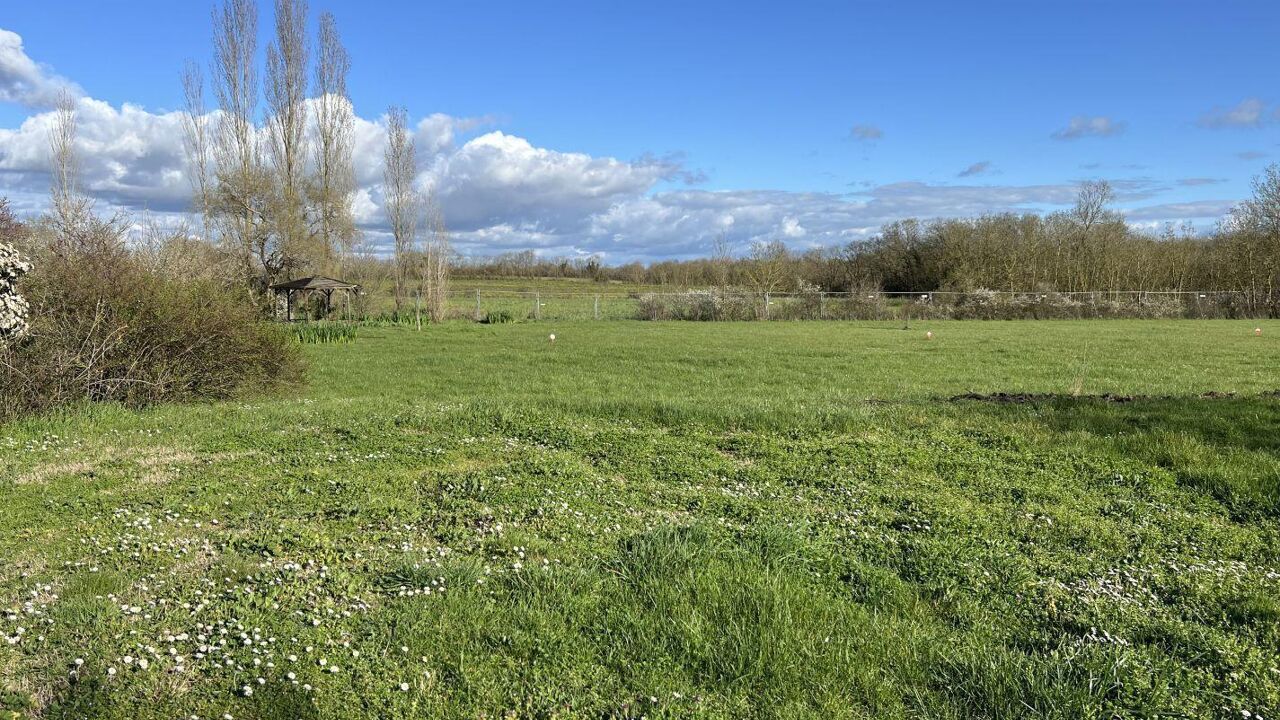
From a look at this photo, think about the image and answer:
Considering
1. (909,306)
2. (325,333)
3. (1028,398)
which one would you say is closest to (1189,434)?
(1028,398)

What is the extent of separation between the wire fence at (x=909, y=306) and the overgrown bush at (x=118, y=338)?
28257 millimetres

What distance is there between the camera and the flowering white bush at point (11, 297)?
743 cm

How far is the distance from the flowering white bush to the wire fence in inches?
1203

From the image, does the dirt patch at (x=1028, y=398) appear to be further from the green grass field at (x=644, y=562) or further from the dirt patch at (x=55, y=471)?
the dirt patch at (x=55, y=471)

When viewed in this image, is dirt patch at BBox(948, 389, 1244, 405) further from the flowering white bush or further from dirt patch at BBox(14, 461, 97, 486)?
the flowering white bush

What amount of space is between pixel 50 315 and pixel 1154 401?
1299 cm

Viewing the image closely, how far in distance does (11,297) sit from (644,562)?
7.79 metres

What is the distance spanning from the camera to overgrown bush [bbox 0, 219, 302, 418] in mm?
7973

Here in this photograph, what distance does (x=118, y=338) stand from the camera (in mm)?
8625

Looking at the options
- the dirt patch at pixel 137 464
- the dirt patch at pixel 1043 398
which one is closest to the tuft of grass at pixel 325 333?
the dirt patch at pixel 137 464

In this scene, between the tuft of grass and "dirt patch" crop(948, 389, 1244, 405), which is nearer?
"dirt patch" crop(948, 389, 1244, 405)

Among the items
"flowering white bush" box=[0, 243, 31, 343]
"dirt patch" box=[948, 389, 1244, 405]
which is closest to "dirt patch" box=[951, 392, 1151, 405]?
"dirt patch" box=[948, 389, 1244, 405]

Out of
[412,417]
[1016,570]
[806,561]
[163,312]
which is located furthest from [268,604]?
[163,312]

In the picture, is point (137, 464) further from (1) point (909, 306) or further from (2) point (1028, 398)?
(1) point (909, 306)
